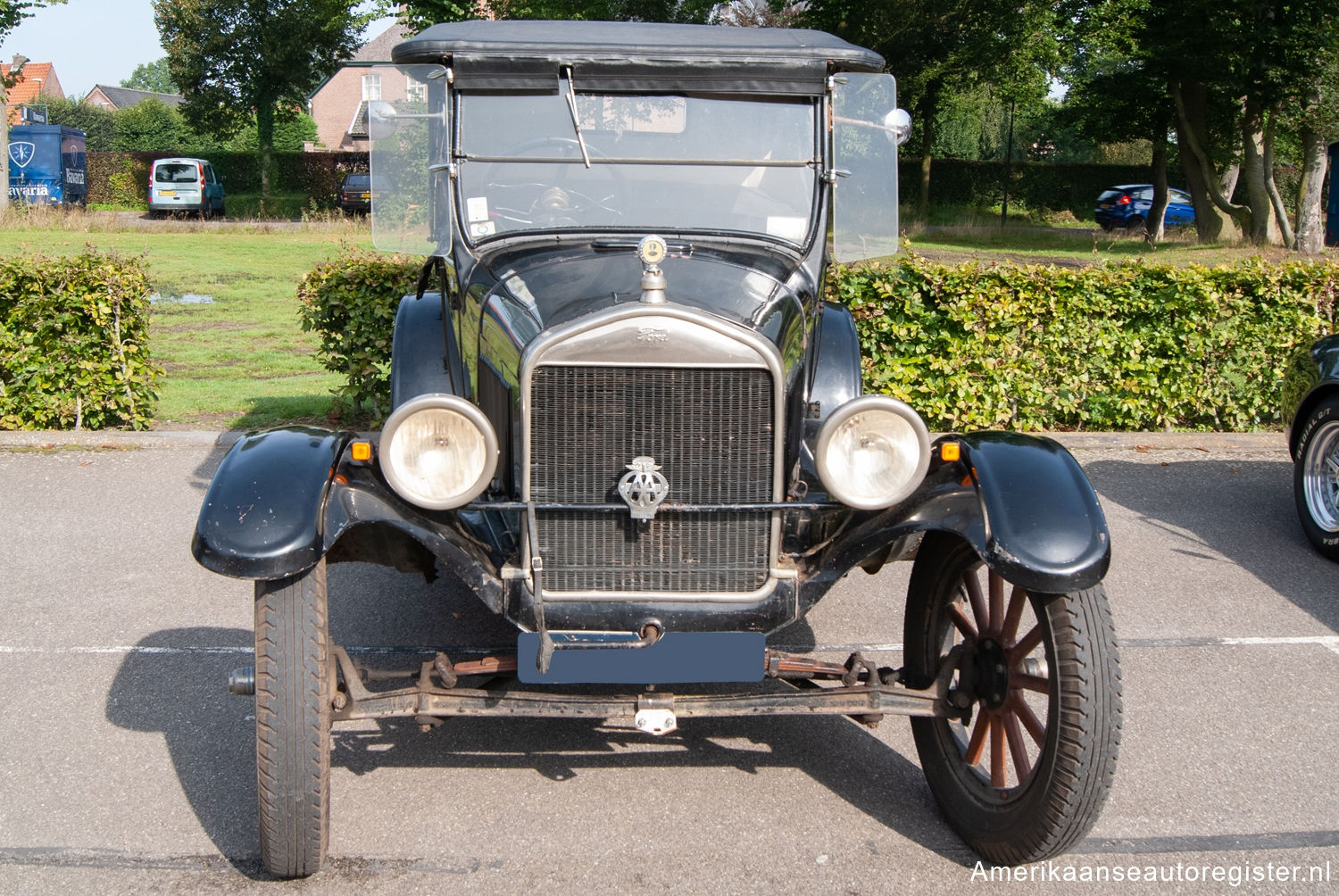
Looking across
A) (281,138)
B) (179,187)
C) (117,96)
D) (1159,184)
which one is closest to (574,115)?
(1159,184)

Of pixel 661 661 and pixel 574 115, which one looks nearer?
pixel 661 661

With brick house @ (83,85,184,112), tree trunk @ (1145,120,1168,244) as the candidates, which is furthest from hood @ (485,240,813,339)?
brick house @ (83,85,184,112)

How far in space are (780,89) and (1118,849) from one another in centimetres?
285

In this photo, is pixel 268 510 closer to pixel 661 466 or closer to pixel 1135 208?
pixel 661 466

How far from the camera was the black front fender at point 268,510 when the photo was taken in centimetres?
308

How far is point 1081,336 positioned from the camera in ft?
27.3

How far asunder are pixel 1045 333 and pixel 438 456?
614cm

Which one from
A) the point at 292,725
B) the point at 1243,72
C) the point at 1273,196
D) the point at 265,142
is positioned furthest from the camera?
the point at 265,142

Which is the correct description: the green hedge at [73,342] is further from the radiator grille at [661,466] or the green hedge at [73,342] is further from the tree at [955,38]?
the tree at [955,38]

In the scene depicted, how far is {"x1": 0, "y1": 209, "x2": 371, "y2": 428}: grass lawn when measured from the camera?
9008 millimetres

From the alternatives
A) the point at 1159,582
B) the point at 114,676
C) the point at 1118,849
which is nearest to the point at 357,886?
the point at 114,676

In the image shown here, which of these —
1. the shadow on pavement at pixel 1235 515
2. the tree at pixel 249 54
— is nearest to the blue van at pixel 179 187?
the tree at pixel 249 54

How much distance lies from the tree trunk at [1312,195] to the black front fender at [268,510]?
2350 centimetres

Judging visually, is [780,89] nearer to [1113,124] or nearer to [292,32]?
[1113,124]
